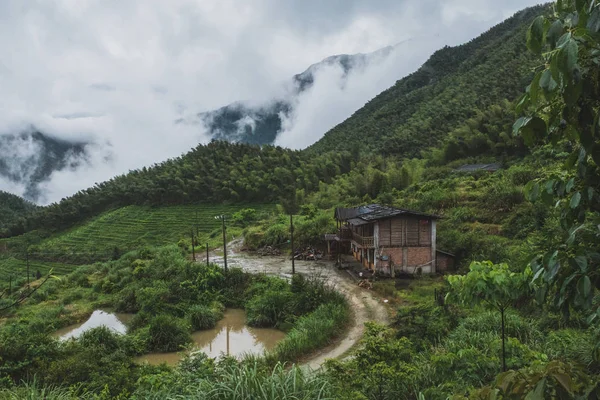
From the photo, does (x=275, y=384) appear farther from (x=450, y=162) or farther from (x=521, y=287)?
(x=450, y=162)

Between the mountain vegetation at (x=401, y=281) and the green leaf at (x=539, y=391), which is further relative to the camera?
the mountain vegetation at (x=401, y=281)

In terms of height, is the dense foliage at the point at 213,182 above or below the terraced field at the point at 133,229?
above

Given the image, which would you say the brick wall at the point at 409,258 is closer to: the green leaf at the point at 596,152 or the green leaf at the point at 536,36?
the green leaf at the point at 596,152

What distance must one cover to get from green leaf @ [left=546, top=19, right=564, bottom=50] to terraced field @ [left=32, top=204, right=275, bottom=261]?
40.3 metres

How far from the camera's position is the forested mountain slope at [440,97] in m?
59.8

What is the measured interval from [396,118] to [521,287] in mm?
77340

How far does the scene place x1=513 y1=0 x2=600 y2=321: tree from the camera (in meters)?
1.41

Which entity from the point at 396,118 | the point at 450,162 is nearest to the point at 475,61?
the point at 396,118

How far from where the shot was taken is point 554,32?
143 centimetres

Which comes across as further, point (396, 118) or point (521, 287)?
point (396, 118)

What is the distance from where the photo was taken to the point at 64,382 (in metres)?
9.56

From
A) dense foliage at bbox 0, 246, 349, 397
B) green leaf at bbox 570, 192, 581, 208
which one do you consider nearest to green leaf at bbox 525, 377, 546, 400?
green leaf at bbox 570, 192, 581, 208

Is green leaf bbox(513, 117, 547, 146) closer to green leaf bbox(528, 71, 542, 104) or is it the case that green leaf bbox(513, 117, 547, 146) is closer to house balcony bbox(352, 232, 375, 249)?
green leaf bbox(528, 71, 542, 104)

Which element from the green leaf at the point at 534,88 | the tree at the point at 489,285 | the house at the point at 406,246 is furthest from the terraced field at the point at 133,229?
the green leaf at the point at 534,88
